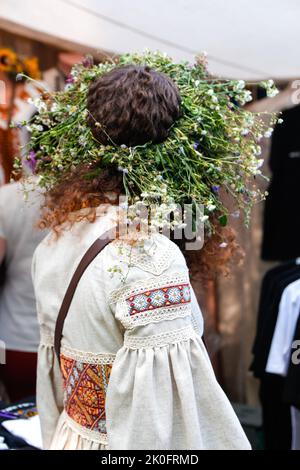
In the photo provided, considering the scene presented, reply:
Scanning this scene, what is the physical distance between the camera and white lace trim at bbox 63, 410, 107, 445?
4.28 feet

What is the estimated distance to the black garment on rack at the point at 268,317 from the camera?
2.73 metres

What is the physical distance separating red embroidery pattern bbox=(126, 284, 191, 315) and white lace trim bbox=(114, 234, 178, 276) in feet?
0.13

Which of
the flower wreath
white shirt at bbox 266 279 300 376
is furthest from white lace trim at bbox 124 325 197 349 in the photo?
white shirt at bbox 266 279 300 376

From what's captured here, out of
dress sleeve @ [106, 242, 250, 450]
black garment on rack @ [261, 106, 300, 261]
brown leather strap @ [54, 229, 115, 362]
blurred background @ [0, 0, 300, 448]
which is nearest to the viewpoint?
dress sleeve @ [106, 242, 250, 450]

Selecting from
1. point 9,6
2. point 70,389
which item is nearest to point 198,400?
point 70,389

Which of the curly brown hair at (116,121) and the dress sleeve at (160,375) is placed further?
the curly brown hair at (116,121)

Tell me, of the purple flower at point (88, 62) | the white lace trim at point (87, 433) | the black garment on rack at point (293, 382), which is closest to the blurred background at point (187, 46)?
the black garment on rack at point (293, 382)

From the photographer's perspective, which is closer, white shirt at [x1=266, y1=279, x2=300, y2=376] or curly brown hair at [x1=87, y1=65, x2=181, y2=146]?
curly brown hair at [x1=87, y1=65, x2=181, y2=146]

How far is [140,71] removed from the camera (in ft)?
4.19

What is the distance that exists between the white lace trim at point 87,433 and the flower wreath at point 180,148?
512 mm

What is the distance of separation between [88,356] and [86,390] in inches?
3.7

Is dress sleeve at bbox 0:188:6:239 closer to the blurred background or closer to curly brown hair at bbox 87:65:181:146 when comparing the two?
the blurred background

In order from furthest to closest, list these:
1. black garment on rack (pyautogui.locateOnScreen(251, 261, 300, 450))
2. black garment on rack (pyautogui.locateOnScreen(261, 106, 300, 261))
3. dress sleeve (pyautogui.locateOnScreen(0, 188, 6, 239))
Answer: black garment on rack (pyautogui.locateOnScreen(261, 106, 300, 261)) < black garment on rack (pyautogui.locateOnScreen(251, 261, 300, 450)) < dress sleeve (pyautogui.locateOnScreen(0, 188, 6, 239))

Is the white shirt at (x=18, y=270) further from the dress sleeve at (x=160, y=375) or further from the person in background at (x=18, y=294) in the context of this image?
the dress sleeve at (x=160, y=375)
